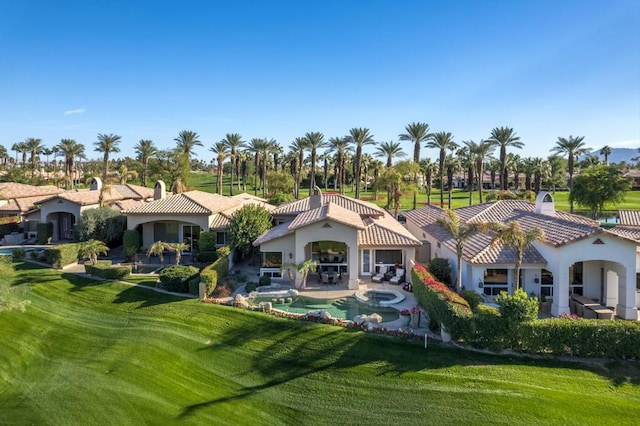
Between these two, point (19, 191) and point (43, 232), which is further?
point (19, 191)

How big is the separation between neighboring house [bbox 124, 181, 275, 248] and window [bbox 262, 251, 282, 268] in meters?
7.28

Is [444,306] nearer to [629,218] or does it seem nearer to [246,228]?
[246,228]

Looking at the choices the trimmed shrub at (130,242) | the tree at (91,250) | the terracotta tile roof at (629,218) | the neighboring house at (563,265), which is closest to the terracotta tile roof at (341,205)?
the neighboring house at (563,265)

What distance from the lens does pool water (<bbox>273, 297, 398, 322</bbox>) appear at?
2111 cm

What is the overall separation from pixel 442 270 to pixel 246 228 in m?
13.9

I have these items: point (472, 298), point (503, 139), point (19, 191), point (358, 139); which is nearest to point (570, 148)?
point (503, 139)

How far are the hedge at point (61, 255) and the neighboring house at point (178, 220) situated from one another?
4.47 meters

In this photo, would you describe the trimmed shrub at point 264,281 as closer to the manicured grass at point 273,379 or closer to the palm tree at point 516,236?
the manicured grass at point 273,379

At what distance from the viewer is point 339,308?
22.0 meters

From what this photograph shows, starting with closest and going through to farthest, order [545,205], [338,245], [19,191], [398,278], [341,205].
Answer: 1. [398,278]
2. [338,245]
3. [545,205]
4. [341,205]
5. [19,191]

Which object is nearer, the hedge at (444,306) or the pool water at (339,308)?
the hedge at (444,306)

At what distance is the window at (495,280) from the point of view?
23.0 m

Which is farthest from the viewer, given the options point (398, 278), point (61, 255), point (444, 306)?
point (61, 255)

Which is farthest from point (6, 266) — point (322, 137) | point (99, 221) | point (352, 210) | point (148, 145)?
point (148, 145)
